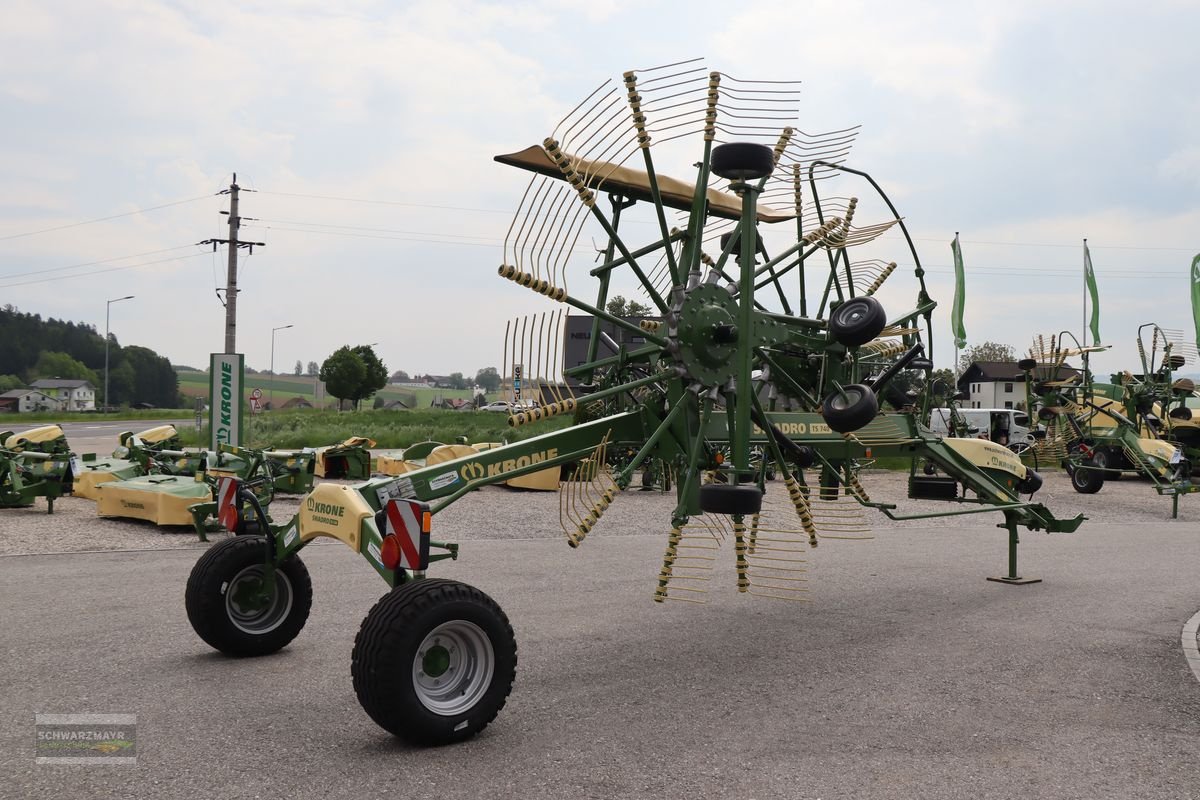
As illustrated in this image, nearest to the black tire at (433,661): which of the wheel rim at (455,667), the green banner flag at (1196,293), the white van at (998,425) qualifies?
the wheel rim at (455,667)

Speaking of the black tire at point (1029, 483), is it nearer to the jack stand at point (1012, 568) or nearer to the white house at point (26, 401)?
the jack stand at point (1012, 568)

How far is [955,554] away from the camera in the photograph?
40.9 feet

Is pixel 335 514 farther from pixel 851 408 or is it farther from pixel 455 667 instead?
pixel 851 408

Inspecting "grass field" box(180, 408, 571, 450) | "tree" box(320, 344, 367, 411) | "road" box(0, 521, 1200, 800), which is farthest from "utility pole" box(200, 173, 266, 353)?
"tree" box(320, 344, 367, 411)

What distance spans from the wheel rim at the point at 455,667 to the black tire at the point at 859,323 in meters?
3.34

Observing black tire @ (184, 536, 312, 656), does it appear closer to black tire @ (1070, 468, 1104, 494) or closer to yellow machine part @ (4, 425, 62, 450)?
yellow machine part @ (4, 425, 62, 450)

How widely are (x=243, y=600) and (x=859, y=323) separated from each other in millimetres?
4562

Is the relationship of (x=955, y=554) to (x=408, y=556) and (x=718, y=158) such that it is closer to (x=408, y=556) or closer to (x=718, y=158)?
(x=718, y=158)

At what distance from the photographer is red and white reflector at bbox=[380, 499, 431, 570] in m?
5.07

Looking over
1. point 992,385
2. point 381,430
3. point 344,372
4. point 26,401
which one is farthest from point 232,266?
point 26,401

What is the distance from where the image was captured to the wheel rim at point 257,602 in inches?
257

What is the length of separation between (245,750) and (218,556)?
6.08 ft

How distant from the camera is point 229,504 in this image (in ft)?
21.7

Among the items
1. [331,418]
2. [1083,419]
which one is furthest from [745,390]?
[331,418]
